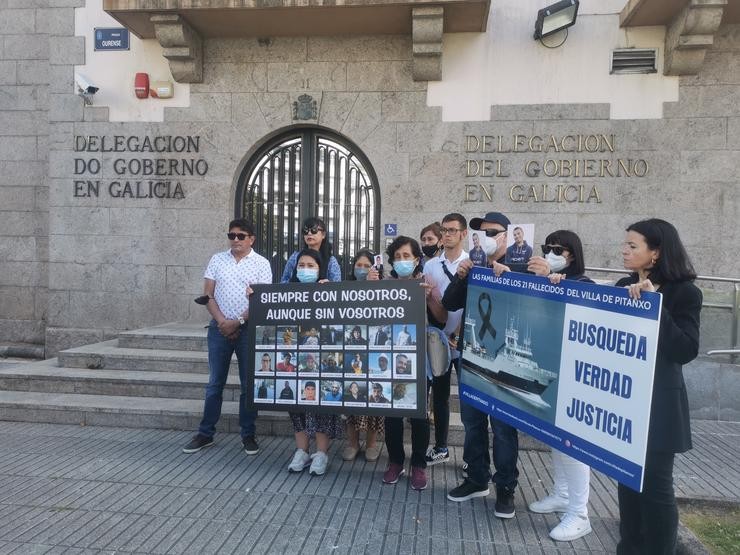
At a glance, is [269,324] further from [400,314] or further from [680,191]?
[680,191]

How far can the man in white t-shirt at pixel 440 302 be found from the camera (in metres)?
4.28

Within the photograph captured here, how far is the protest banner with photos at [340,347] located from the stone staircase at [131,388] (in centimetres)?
118

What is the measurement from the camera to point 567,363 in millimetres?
3297

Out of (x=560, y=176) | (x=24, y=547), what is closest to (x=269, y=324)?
(x=24, y=547)

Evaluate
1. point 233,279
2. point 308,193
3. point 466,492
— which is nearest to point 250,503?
point 466,492

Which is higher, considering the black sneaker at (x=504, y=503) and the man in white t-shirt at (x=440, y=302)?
the man in white t-shirt at (x=440, y=302)

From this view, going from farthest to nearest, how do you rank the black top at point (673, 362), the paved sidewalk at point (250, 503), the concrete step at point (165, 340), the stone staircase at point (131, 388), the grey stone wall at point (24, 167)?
the grey stone wall at point (24, 167) → the concrete step at point (165, 340) → the stone staircase at point (131, 388) → the paved sidewalk at point (250, 503) → the black top at point (673, 362)

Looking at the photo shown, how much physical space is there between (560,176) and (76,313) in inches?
291

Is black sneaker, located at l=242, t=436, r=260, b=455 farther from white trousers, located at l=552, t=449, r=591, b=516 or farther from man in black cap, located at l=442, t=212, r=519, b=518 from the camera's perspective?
white trousers, located at l=552, t=449, r=591, b=516

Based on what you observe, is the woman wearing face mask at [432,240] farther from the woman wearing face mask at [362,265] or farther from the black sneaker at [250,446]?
the black sneaker at [250,446]

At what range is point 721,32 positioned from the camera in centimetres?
725

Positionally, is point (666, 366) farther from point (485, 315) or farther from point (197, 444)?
point (197, 444)

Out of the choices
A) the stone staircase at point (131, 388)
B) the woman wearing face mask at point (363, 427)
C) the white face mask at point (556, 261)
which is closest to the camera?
the white face mask at point (556, 261)

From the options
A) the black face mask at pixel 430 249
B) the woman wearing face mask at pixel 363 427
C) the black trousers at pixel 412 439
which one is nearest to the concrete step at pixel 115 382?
the woman wearing face mask at pixel 363 427
